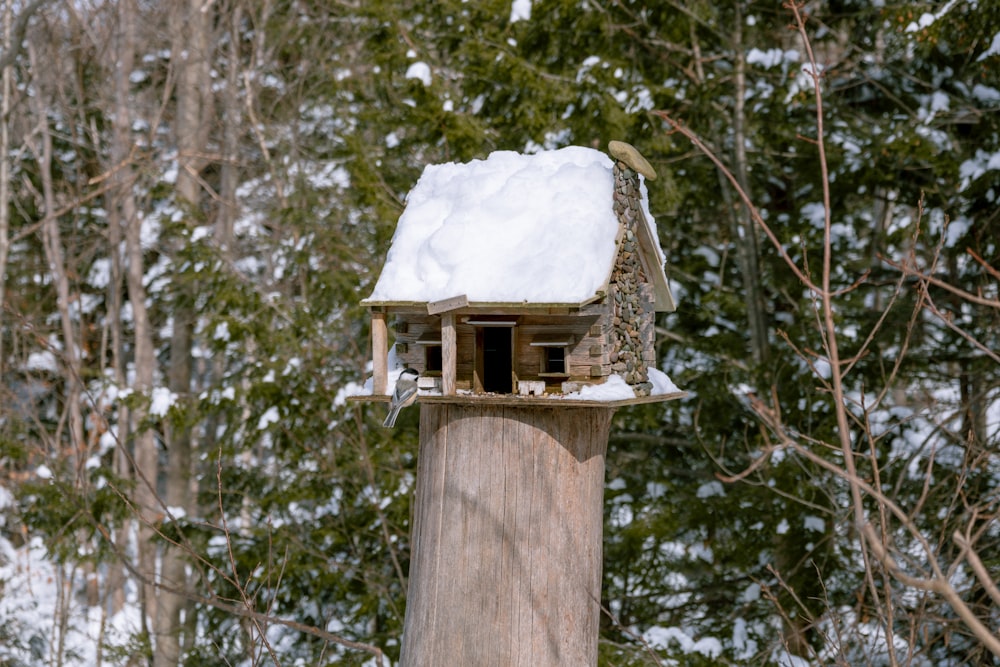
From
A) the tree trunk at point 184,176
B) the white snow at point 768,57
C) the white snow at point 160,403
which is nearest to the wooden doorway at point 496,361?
the white snow at point 768,57

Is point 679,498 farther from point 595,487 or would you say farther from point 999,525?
point 595,487

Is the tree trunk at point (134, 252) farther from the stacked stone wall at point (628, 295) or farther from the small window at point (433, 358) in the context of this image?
the stacked stone wall at point (628, 295)

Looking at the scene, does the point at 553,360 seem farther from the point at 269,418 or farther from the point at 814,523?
the point at 269,418

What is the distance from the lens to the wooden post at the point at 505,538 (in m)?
3.27

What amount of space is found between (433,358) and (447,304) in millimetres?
423

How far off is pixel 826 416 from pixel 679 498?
1602 millimetres

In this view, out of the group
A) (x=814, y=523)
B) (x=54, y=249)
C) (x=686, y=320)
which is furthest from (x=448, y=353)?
(x=54, y=249)

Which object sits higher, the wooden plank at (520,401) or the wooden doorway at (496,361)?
the wooden doorway at (496,361)

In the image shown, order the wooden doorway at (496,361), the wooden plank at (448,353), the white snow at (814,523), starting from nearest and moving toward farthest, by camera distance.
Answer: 1. the wooden plank at (448,353)
2. the wooden doorway at (496,361)
3. the white snow at (814,523)

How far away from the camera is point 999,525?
6156mm

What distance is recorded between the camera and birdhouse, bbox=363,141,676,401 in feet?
10.8

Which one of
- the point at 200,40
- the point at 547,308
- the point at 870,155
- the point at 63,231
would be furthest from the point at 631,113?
the point at 63,231

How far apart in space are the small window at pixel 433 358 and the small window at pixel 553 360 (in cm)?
43

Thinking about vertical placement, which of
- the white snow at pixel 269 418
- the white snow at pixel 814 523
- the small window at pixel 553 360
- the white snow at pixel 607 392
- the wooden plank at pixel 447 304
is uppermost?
the wooden plank at pixel 447 304
